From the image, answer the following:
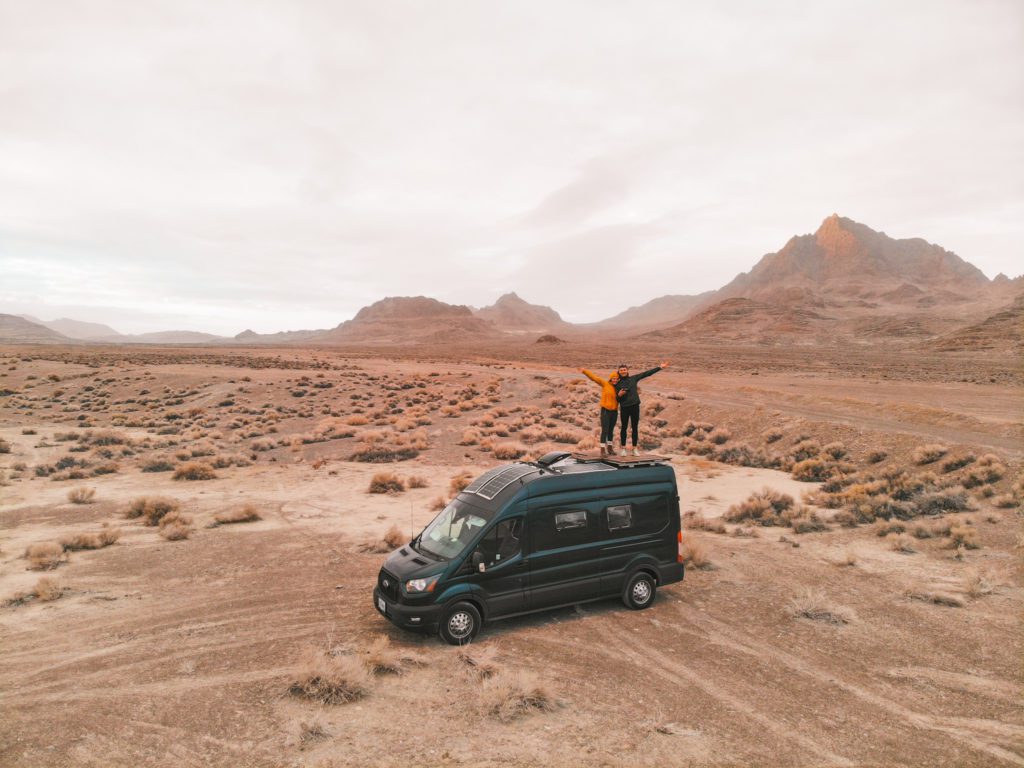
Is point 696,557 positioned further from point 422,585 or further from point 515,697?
point 422,585

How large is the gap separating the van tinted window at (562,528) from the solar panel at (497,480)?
785mm

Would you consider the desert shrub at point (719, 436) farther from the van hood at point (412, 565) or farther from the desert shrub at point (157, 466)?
the desert shrub at point (157, 466)

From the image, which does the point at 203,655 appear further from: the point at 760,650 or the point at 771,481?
the point at 771,481

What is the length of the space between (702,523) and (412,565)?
29.8 ft

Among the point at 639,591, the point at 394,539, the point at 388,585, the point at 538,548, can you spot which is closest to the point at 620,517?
the point at 639,591

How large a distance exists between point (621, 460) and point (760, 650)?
3694mm

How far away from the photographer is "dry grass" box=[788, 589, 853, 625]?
371 inches

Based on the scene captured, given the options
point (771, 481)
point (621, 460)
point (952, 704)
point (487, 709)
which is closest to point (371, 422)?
point (771, 481)

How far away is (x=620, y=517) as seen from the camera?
9695 millimetres

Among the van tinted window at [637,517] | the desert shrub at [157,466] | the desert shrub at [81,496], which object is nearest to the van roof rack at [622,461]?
the van tinted window at [637,517]

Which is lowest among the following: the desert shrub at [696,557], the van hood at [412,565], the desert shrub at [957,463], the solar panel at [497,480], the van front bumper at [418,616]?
the desert shrub at [696,557]

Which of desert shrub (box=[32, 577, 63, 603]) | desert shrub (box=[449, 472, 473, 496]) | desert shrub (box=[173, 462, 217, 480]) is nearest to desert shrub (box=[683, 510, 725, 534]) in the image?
desert shrub (box=[449, 472, 473, 496])

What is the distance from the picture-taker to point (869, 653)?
8344 millimetres

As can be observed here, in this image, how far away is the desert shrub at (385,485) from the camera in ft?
62.9
